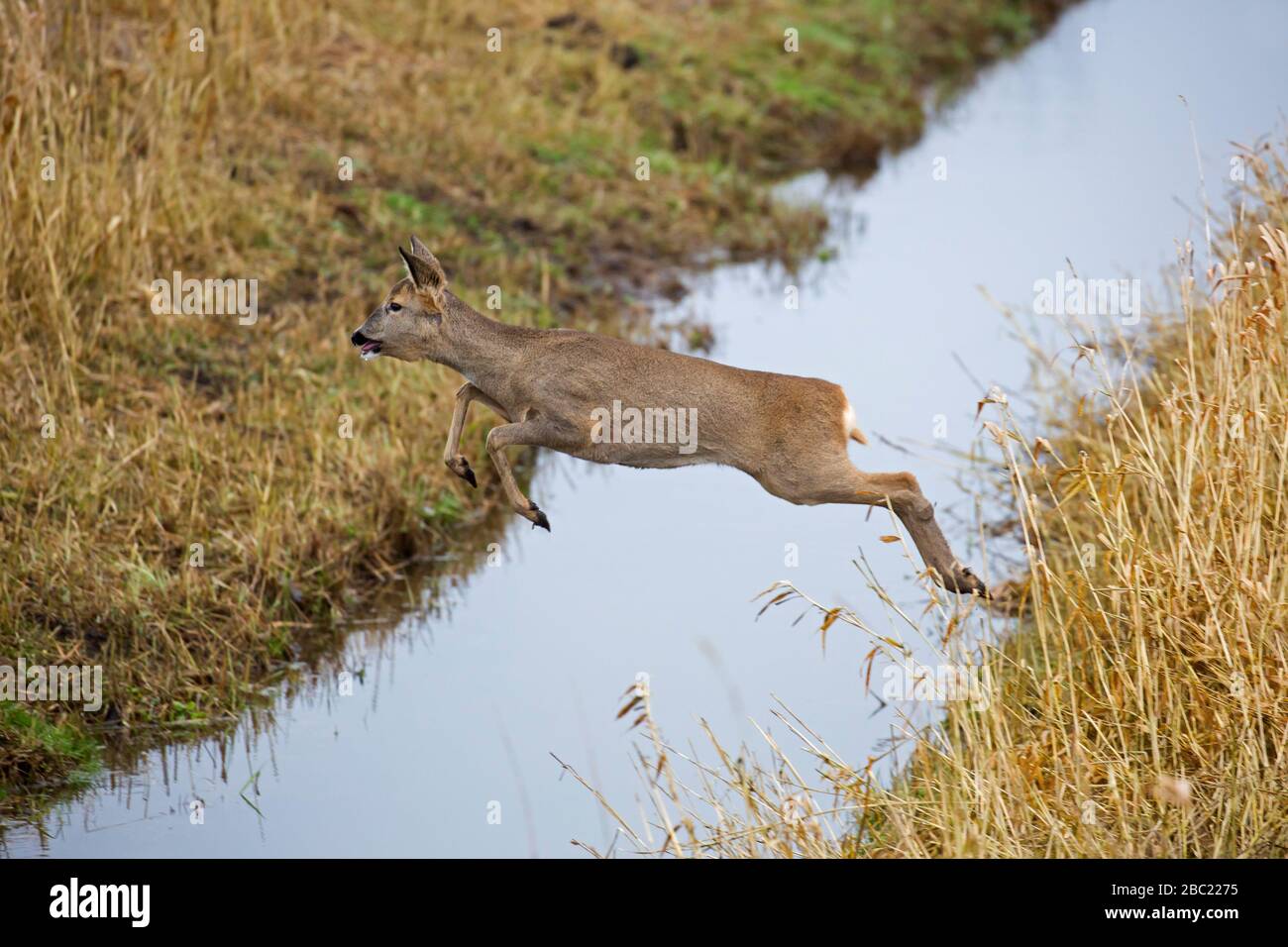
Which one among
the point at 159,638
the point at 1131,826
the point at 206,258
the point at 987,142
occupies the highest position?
the point at 987,142

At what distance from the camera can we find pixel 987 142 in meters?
25.2

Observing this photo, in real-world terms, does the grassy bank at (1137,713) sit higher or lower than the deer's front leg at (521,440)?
lower

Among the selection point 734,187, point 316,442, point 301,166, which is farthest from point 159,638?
point 734,187

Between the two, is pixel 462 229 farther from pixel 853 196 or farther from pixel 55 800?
pixel 55 800

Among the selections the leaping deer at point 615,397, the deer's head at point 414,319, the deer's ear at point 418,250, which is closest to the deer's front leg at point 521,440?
the leaping deer at point 615,397

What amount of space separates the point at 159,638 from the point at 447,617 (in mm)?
2175

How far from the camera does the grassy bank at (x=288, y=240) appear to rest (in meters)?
11.5

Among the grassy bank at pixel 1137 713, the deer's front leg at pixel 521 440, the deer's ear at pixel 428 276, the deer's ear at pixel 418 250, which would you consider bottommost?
the grassy bank at pixel 1137 713

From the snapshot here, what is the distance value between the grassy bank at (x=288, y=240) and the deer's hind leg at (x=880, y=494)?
367 centimetres

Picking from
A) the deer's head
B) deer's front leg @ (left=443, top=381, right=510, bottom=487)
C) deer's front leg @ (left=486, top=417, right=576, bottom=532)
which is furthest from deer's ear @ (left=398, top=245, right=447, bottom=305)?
deer's front leg @ (left=486, top=417, right=576, bottom=532)

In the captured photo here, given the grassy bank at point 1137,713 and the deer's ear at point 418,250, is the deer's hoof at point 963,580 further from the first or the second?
the deer's ear at point 418,250

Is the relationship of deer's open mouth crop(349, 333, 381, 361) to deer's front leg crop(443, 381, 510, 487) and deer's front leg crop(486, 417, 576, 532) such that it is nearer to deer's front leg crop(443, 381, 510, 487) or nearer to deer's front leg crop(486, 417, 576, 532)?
Result: deer's front leg crop(443, 381, 510, 487)

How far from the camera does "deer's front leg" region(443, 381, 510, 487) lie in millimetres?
8984

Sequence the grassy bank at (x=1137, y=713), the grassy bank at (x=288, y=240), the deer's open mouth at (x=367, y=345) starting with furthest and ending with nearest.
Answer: the grassy bank at (x=288, y=240) < the deer's open mouth at (x=367, y=345) < the grassy bank at (x=1137, y=713)
